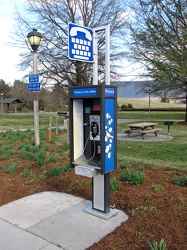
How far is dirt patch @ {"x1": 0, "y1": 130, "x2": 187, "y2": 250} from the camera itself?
2654mm

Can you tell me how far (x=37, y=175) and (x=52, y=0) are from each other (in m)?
18.9

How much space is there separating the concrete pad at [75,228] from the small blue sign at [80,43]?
2016 millimetres

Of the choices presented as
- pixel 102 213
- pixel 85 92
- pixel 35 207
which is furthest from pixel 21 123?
pixel 85 92

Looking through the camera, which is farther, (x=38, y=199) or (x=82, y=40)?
(x=38, y=199)

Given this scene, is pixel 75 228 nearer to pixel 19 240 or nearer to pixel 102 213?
pixel 102 213

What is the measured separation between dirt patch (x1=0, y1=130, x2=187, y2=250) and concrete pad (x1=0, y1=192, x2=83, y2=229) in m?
0.18

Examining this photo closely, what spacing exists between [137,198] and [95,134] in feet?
3.71

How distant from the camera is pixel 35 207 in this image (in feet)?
12.0

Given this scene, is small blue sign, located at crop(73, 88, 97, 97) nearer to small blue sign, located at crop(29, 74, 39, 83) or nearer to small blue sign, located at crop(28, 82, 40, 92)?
small blue sign, located at crop(28, 82, 40, 92)

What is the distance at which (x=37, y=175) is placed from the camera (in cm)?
497

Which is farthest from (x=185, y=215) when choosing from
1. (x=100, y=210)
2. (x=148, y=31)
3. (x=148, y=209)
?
(x=148, y=31)

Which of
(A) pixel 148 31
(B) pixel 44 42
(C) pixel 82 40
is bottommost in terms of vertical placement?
(C) pixel 82 40

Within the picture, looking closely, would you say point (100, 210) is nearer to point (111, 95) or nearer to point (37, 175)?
point (111, 95)

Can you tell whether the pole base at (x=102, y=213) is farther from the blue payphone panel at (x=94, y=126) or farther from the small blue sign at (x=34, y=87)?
the small blue sign at (x=34, y=87)
